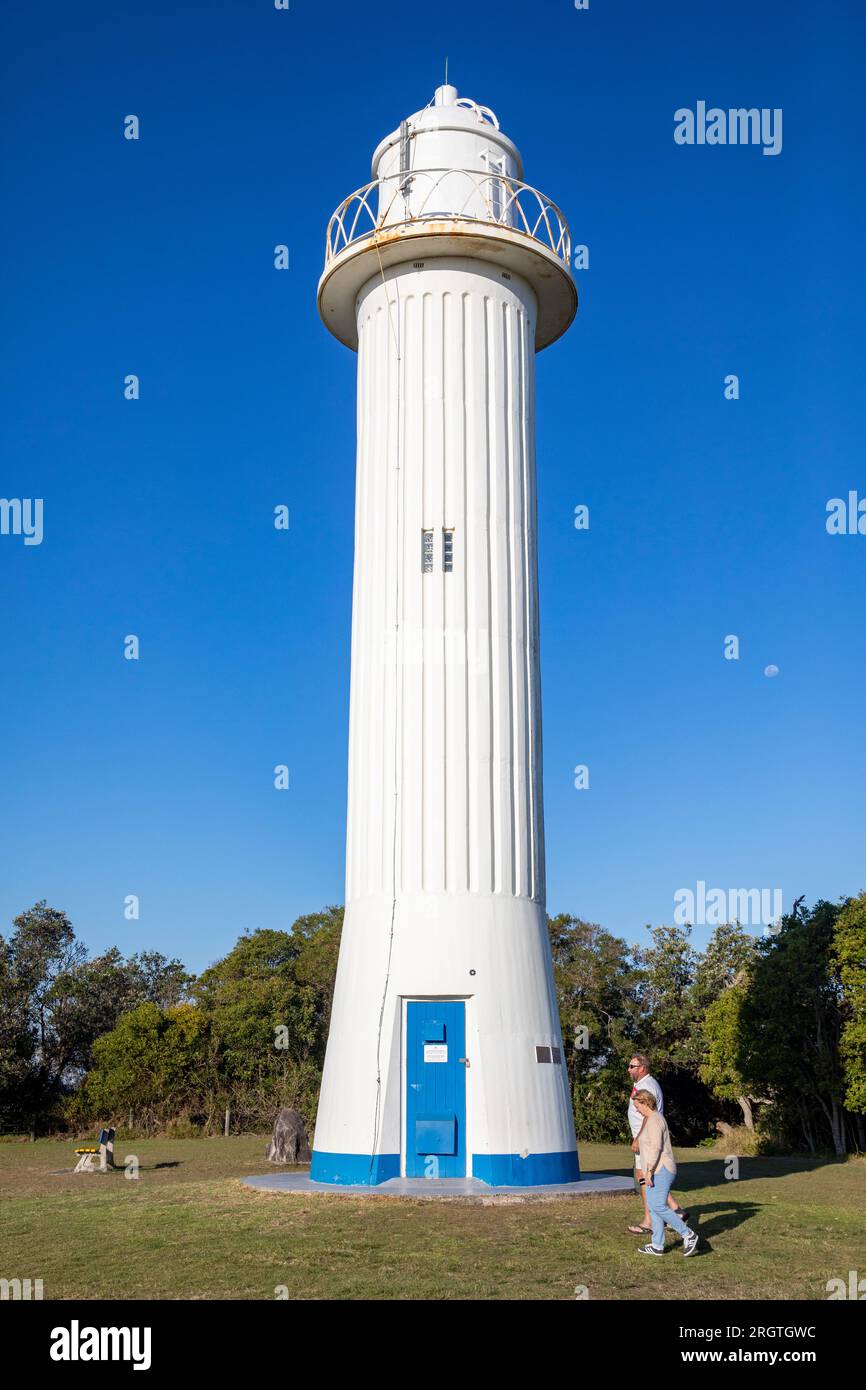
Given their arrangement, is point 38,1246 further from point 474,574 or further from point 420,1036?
point 474,574

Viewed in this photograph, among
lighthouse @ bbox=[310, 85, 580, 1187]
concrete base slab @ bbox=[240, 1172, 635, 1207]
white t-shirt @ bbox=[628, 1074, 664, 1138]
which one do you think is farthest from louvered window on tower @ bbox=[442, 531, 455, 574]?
white t-shirt @ bbox=[628, 1074, 664, 1138]

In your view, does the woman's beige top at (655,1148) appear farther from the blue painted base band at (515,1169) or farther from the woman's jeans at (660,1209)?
the blue painted base band at (515,1169)

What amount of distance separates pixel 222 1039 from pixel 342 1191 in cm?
1999

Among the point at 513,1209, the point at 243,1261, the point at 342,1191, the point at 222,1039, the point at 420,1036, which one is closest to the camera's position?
the point at 243,1261

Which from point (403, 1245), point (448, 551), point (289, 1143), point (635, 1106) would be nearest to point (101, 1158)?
point (289, 1143)

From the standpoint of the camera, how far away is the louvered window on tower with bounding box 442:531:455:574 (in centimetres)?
1922

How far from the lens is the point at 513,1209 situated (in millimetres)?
15086

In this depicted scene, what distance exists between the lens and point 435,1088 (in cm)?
1728

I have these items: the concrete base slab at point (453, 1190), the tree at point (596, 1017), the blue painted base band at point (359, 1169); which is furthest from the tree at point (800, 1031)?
the blue painted base band at point (359, 1169)

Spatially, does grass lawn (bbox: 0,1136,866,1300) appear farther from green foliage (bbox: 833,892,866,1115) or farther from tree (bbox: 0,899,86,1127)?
tree (bbox: 0,899,86,1127)

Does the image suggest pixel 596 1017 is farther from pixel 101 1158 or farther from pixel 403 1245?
pixel 403 1245

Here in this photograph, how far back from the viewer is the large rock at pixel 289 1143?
21938 mm

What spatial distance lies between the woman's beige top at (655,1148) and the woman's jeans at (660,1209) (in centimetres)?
7

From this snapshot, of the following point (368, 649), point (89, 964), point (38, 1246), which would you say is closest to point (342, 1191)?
point (38, 1246)
